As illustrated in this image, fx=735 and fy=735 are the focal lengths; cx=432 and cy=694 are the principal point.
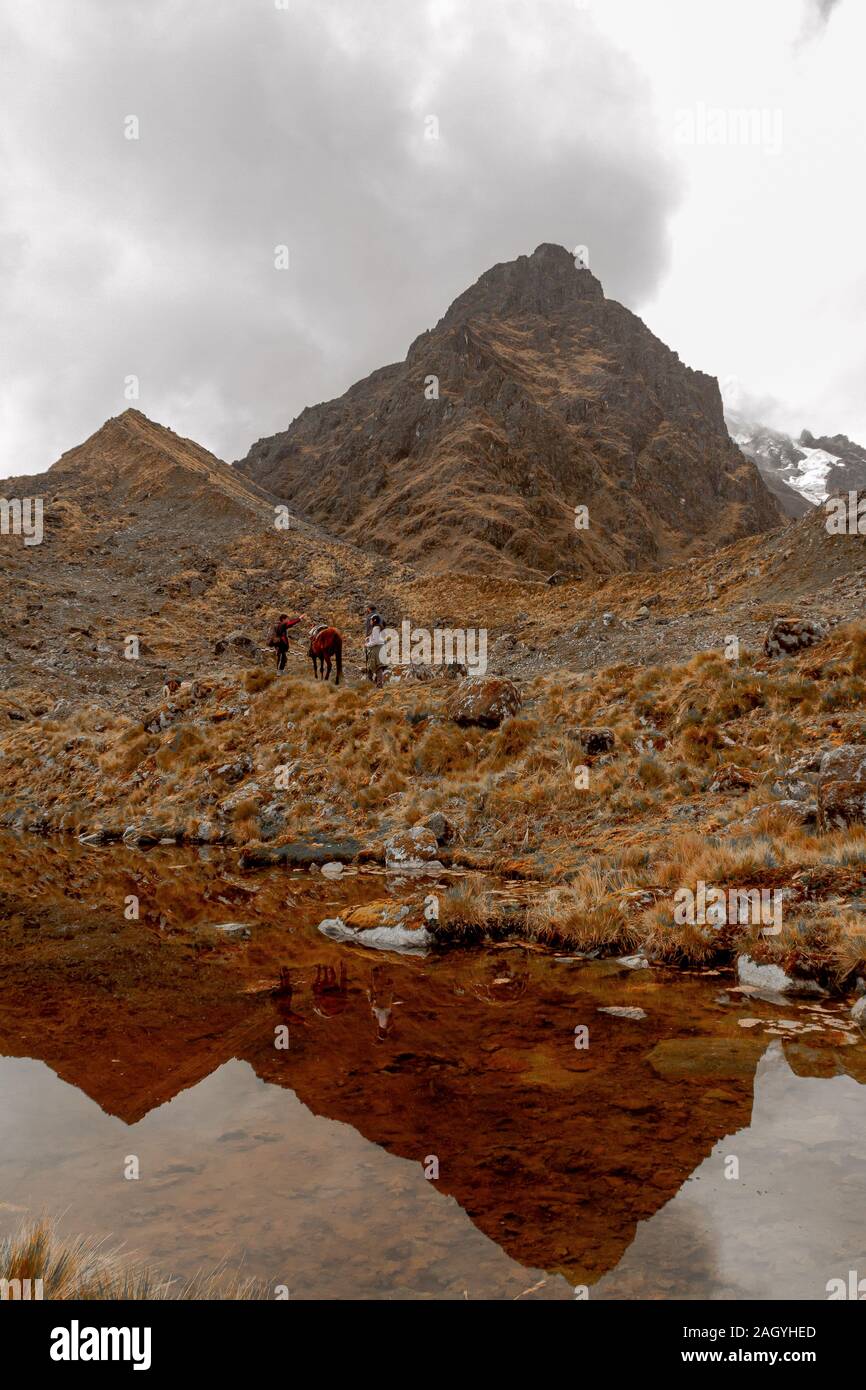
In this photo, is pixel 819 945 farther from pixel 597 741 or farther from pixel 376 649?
pixel 376 649

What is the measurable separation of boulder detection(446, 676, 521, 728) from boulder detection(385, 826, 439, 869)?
4.26m

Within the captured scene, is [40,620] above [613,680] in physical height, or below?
above

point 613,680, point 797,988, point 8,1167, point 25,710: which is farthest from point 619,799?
point 25,710

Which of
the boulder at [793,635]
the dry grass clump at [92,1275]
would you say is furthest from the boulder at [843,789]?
the dry grass clump at [92,1275]

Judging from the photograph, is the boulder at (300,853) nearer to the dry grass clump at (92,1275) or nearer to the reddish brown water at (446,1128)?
the reddish brown water at (446,1128)

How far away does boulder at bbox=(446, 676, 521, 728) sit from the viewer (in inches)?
714

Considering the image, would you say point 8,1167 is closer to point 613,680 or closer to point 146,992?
point 146,992

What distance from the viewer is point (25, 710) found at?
31.6 meters

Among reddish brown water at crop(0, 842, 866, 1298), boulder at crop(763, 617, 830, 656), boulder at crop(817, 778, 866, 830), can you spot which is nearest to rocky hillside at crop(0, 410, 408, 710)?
boulder at crop(763, 617, 830, 656)

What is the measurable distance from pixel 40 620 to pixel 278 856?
38.7m

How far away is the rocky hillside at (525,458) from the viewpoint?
372 ft
